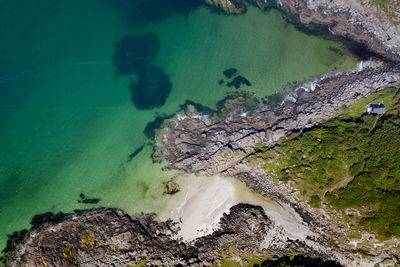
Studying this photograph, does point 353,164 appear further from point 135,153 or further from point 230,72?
point 135,153

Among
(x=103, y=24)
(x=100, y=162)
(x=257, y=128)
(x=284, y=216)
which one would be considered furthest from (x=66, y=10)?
(x=284, y=216)

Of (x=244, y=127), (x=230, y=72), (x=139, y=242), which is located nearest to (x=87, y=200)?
(x=139, y=242)

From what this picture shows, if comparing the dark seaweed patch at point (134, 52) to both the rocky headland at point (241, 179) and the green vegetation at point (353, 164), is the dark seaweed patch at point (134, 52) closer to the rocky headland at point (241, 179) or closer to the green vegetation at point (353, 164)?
the rocky headland at point (241, 179)

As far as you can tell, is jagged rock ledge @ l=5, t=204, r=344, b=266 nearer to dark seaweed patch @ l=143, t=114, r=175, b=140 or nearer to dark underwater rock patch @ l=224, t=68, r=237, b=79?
dark seaweed patch @ l=143, t=114, r=175, b=140

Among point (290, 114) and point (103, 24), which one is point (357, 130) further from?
point (103, 24)

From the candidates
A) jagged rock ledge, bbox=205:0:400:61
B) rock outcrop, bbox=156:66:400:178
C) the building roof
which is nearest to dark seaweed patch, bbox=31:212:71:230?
rock outcrop, bbox=156:66:400:178

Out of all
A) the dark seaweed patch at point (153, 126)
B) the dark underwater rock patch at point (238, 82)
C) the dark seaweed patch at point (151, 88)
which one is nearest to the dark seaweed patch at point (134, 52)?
the dark seaweed patch at point (151, 88)
